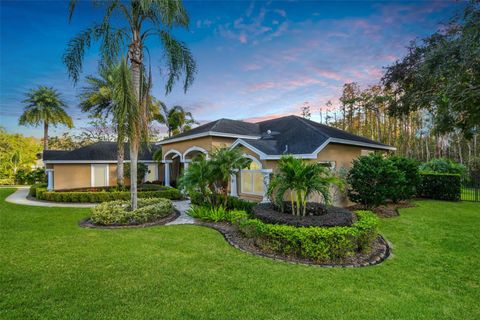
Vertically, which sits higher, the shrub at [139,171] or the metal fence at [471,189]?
the shrub at [139,171]

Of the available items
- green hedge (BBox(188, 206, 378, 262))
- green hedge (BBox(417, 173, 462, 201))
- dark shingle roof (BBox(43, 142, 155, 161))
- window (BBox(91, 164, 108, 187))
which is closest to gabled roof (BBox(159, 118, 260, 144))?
dark shingle roof (BBox(43, 142, 155, 161))

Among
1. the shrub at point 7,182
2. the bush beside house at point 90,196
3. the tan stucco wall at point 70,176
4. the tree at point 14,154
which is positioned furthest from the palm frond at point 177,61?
the tree at point 14,154

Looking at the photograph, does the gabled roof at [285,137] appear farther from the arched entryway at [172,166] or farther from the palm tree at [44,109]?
the palm tree at [44,109]

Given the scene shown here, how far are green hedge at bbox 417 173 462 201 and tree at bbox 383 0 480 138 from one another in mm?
5632

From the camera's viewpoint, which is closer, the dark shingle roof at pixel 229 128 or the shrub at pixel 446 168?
the dark shingle roof at pixel 229 128

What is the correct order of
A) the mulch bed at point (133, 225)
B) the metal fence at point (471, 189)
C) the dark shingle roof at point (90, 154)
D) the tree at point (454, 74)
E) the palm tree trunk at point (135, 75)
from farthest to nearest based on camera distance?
the dark shingle roof at point (90, 154)
the metal fence at point (471, 189)
the palm tree trunk at point (135, 75)
the mulch bed at point (133, 225)
the tree at point (454, 74)

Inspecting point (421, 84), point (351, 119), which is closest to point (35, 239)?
point (421, 84)

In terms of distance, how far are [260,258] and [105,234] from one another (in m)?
5.57

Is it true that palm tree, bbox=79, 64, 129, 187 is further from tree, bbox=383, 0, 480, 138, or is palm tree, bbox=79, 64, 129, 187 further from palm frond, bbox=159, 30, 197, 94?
tree, bbox=383, 0, 480, 138

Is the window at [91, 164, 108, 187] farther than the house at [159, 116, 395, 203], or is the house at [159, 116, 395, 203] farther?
the window at [91, 164, 108, 187]

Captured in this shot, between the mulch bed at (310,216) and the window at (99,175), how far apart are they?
1848cm

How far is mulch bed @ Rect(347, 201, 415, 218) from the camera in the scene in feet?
36.3

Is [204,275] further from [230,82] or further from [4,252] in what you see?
[230,82]

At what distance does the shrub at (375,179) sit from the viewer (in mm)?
10953
